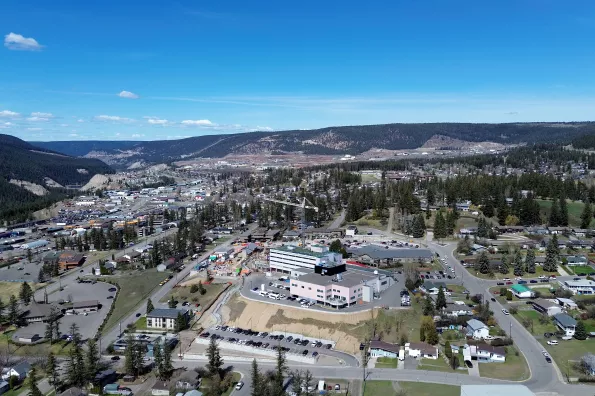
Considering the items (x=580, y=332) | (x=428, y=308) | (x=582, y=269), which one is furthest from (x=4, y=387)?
(x=582, y=269)

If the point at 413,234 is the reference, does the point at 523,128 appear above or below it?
above

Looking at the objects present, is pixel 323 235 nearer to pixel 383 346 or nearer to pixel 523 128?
pixel 383 346

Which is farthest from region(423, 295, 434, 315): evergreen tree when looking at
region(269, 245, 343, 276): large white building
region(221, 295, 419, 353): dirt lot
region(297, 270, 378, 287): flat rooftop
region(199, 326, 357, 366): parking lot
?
region(269, 245, 343, 276): large white building

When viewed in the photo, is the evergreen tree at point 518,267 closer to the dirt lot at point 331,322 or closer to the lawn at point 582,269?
the lawn at point 582,269

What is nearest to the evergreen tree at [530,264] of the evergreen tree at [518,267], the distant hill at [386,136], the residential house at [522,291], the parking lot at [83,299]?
the evergreen tree at [518,267]

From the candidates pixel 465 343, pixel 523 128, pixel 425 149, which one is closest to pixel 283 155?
pixel 425 149

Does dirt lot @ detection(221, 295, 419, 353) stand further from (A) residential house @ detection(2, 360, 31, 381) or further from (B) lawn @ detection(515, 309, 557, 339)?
(A) residential house @ detection(2, 360, 31, 381)
